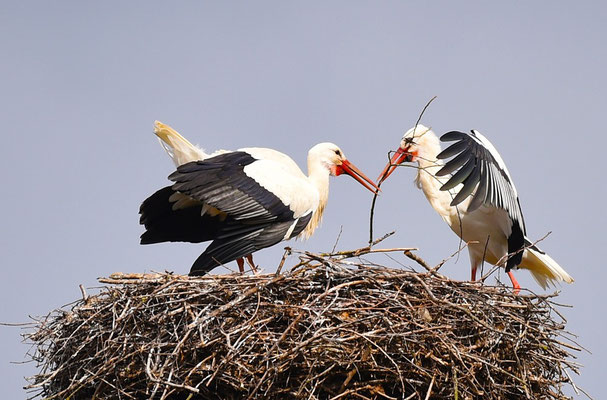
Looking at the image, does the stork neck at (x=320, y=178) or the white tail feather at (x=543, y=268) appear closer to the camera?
the stork neck at (x=320, y=178)

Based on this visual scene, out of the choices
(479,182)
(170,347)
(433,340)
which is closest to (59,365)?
(170,347)

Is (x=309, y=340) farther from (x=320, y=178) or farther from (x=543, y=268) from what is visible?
(x=543, y=268)

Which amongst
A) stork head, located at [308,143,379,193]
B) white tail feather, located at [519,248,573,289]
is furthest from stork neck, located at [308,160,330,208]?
white tail feather, located at [519,248,573,289]

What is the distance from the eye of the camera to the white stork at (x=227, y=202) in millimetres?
6500

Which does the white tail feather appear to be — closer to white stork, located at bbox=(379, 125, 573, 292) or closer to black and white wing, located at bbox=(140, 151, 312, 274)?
white stork, located at bbox=(379, 125, 573, 292)

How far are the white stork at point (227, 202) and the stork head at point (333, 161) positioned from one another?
0.35m

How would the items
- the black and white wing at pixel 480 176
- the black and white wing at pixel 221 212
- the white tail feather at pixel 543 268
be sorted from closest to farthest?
the black and white wing at pixel 480 176
the black and white wing at pixel 221 212
the white tail feather at pixel 543 268

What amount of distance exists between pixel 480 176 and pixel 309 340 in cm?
220

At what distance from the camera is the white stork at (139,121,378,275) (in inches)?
256

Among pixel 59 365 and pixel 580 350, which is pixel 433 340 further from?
pixel 59 365

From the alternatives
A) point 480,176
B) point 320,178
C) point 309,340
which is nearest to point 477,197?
point 480,176

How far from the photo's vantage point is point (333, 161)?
7.58 metres

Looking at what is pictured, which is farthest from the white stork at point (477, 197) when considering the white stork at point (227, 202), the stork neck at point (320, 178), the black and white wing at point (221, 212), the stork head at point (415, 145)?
the black and white wing at point (221, 212)

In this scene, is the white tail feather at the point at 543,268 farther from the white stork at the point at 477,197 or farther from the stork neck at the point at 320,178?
the stork neck at the point at 320,178
